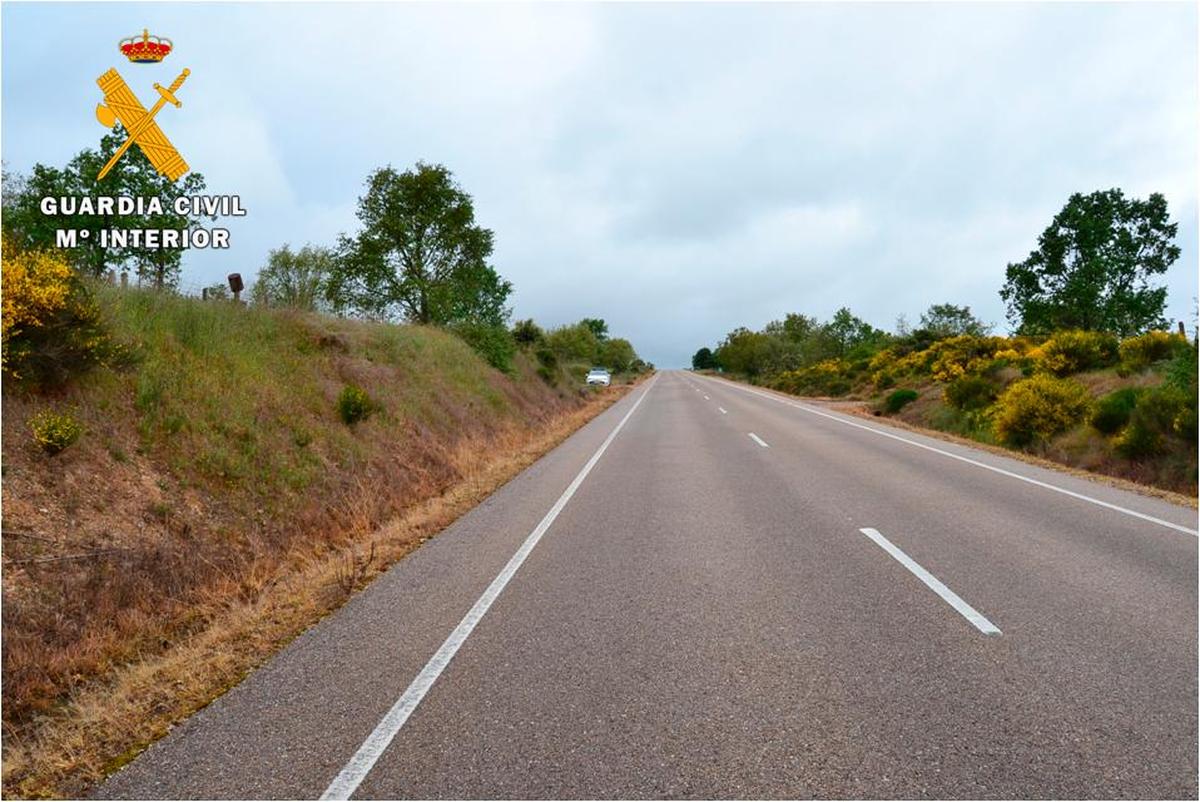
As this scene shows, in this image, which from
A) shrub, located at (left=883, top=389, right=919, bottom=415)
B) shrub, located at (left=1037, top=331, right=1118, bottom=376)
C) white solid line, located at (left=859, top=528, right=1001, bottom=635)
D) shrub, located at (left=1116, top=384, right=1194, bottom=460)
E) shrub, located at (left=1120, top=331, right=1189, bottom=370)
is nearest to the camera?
white solid line, located at (left=859, top=528, right=1001, bottom=635)

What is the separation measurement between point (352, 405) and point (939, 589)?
11.1 meters

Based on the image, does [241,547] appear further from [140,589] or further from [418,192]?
[418,192]

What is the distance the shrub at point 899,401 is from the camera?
28.1 metres

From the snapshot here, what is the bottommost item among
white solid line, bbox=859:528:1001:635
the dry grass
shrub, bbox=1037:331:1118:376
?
the dry grass

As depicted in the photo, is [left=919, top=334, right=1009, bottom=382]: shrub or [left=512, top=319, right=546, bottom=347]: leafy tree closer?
[left=919, top=334, right=1009, bottom=382]: shrub

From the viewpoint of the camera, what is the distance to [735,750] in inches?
114

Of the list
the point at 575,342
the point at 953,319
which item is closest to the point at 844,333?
the point at 953,319

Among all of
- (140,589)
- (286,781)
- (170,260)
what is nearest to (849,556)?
(286,781)

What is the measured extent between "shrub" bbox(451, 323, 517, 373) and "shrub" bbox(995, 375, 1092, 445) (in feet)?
65.5

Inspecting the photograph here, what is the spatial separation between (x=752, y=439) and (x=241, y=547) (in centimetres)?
1185

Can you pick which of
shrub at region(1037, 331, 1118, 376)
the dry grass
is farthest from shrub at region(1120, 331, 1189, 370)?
the dry grass

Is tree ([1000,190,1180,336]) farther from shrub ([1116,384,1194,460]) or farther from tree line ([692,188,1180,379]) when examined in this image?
shrub ([1116,384,1194,460])

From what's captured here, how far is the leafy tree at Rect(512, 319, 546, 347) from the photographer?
4134cm

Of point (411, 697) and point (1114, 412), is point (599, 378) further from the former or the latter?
point (411, 697)
